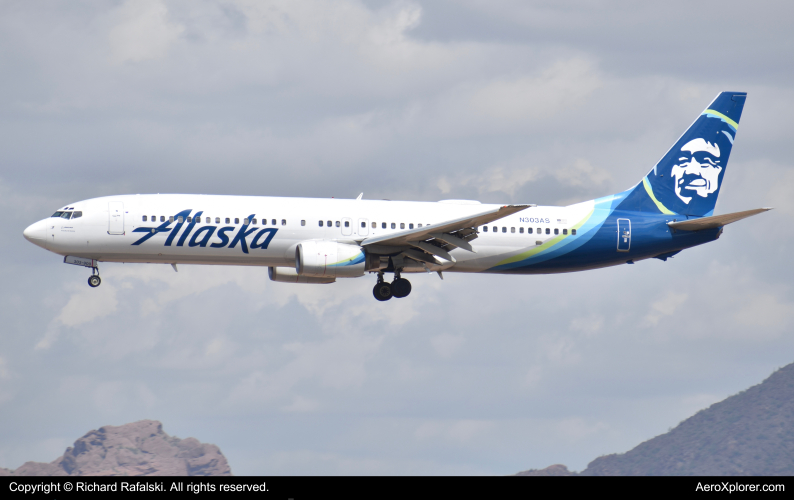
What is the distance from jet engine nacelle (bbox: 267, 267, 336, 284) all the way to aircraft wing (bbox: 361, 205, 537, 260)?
5185 mm

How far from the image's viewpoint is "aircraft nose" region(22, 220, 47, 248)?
4862 centimetres

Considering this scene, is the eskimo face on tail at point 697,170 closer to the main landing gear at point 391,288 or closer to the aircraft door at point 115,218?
the main landing gear at point 391,288

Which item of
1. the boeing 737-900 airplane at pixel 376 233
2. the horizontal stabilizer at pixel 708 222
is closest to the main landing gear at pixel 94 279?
the boeing 737-900 airplane at pixel 376 233

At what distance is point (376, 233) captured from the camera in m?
50.6

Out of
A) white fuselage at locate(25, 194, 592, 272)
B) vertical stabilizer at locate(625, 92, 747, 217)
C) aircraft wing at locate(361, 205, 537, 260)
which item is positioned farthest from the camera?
vertical stabilizer at locate(625, 92, 747, 217)

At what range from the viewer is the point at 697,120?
2368 inches

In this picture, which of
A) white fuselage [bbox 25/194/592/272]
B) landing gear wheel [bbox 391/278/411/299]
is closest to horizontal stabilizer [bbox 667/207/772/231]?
white fuselage [bbox 25/194/592/272]

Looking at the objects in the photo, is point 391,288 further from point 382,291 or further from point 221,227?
point 221,227

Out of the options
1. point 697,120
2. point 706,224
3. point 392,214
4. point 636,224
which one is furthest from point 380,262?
point 697,120

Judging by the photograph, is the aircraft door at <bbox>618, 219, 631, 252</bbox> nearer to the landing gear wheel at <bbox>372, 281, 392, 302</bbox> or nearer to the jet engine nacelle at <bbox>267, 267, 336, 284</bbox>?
the landing gear wheel at <bbox>372, 281, 392, 302</bbox>

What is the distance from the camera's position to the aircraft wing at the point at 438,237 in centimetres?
4778
